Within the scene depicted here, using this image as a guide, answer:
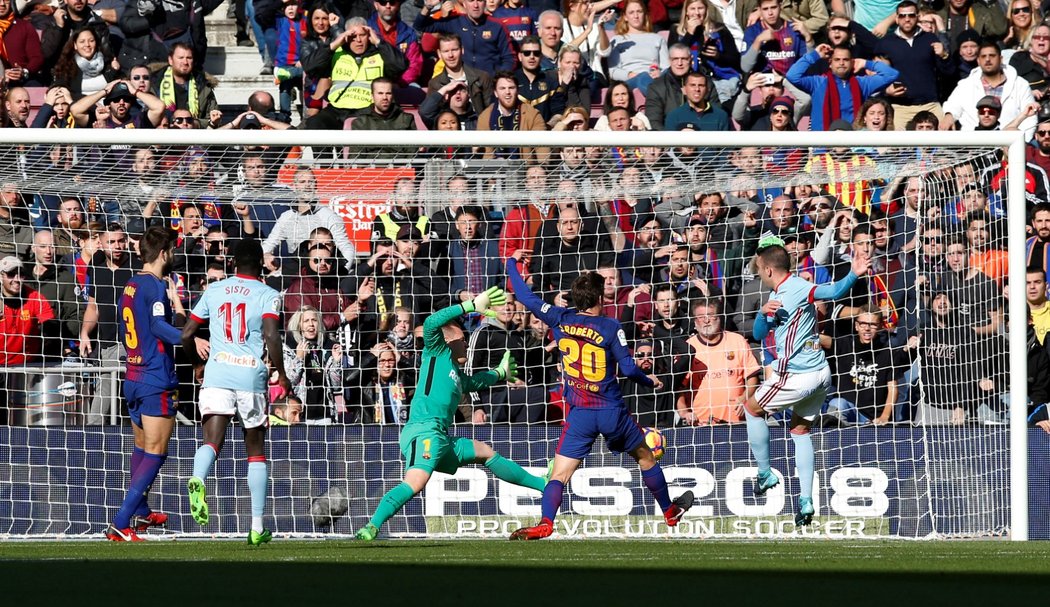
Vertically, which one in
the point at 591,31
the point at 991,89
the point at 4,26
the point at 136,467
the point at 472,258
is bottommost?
the point at 136,467

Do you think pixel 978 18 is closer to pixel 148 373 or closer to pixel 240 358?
pixel 240 358

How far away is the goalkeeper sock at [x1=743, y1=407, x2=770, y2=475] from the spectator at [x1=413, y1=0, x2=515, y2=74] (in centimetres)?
646

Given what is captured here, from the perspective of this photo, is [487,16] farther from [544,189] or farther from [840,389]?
[840,389]

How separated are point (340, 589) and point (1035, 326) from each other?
8.67 m

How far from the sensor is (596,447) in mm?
12219

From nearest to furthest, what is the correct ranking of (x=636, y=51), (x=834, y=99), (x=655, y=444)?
1. (x=655, y=444)
2. (x=834, y=99)
3. (x=636, y=51)

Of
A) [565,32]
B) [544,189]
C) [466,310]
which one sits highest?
[565,32]

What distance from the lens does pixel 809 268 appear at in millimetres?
12875

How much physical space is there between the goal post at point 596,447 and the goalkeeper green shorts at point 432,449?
183 centimetres

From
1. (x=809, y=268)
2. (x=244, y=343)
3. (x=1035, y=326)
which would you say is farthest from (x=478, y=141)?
(x=1035, y=326)

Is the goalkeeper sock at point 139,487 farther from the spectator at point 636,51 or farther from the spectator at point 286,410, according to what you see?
the spectator at point 636,51

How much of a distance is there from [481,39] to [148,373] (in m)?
7.03

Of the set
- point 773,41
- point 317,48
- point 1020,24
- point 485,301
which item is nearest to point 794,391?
point 485,301

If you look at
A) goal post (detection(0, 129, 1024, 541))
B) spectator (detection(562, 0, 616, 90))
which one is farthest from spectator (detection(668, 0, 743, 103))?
goal post (detection(0, 129, 1024, 541))
